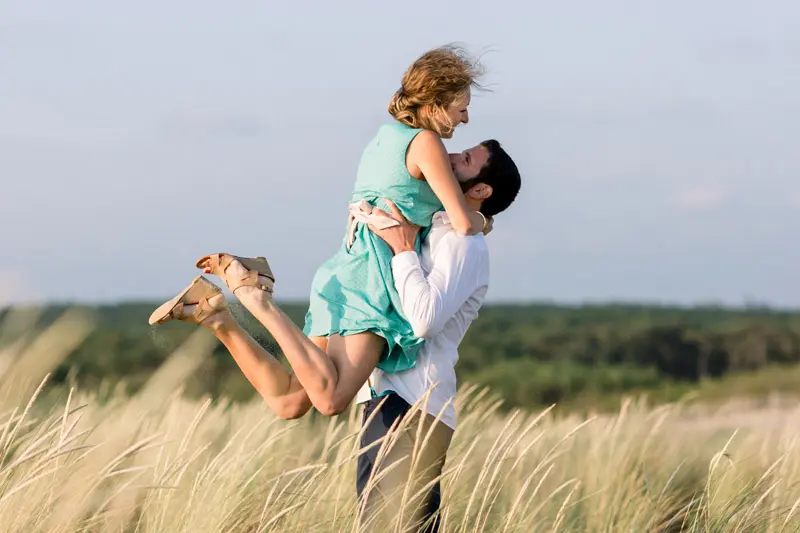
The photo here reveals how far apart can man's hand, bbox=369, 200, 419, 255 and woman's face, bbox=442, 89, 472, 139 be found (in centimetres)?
33

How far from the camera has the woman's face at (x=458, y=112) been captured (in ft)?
10.8

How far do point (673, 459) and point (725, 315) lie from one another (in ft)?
193

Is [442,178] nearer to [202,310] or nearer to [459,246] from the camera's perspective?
[459,246]

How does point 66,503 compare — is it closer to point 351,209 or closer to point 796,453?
point 351,209

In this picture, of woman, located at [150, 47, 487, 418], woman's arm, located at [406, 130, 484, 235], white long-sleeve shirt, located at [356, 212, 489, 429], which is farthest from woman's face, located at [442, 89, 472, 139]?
white long-sleeve shirt, located at [356, 212, 489, 429]

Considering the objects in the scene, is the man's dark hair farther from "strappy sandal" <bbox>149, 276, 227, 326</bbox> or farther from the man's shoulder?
"strappy sandal" <bbox>149, 276, 227, 326</bbox>

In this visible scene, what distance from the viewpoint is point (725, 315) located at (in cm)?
6175

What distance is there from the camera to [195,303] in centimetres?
322

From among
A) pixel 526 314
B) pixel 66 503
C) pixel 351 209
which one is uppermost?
pixel 351 209

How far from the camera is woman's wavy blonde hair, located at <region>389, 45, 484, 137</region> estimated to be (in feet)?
10.7

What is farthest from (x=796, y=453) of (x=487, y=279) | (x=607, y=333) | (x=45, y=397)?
(x=607, y=333)

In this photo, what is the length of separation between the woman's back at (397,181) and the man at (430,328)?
0.17 ft

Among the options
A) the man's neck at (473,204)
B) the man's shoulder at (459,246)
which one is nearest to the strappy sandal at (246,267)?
the man's shoulder at (459,246)

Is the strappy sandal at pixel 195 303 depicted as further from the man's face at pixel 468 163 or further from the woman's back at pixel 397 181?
the man's face at pixel 468 163
